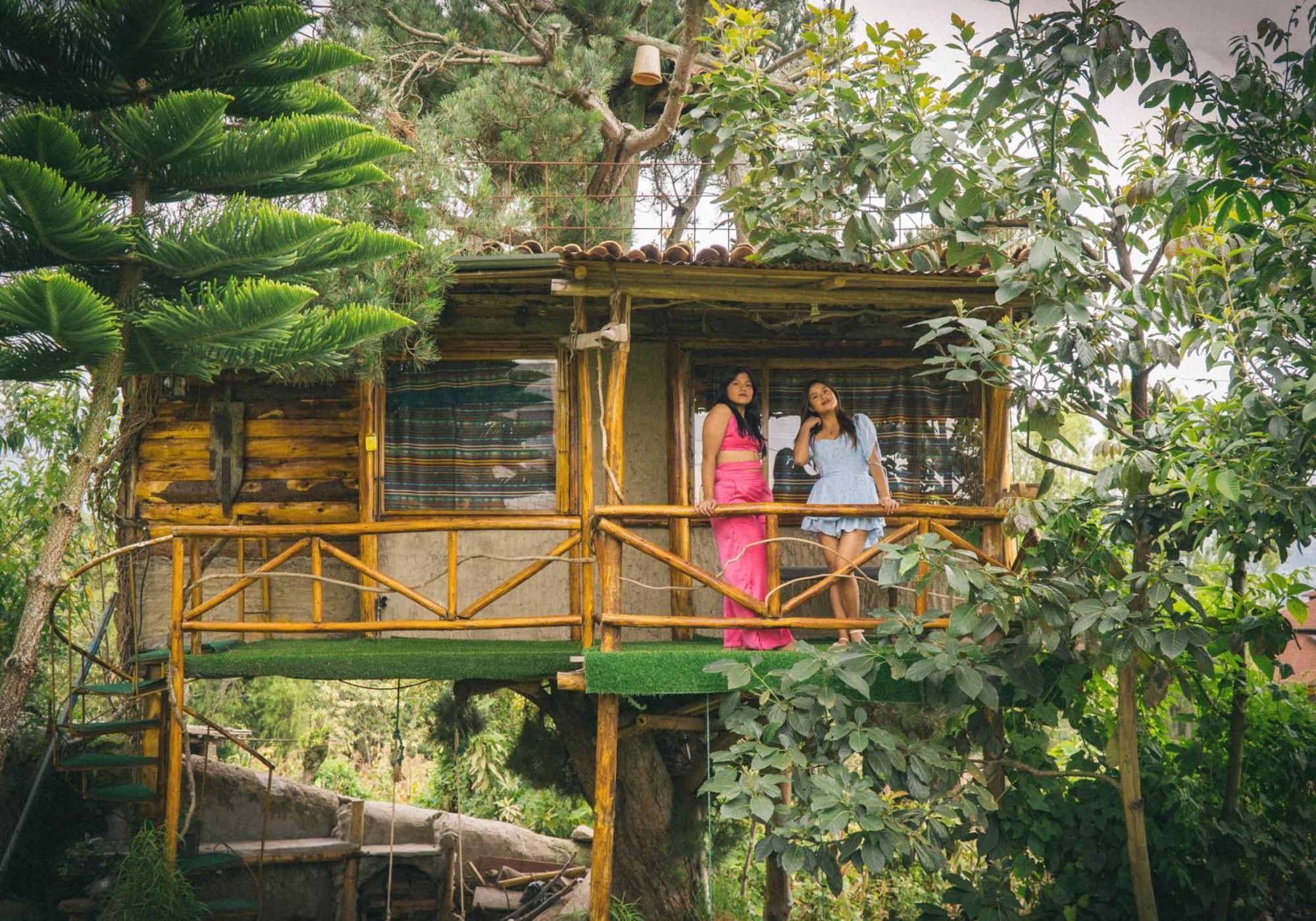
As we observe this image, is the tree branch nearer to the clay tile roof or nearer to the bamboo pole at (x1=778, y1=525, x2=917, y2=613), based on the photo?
the bamboo pole at (x1=778, y1=525, x2=917, y2=613)

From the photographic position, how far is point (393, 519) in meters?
8.30

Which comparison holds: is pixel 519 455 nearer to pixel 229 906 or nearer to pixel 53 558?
pixel 53 558

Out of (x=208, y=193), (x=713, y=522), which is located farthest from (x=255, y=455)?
(x=713, y=522)

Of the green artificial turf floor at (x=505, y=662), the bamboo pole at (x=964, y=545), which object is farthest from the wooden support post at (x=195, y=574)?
the bamboo pole at (x=964, y=545)

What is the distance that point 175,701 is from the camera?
6.73 meters

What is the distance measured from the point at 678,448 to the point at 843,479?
1.41 meters

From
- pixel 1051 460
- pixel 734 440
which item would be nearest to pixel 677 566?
pixel 734 440

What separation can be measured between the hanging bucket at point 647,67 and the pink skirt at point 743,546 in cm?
441

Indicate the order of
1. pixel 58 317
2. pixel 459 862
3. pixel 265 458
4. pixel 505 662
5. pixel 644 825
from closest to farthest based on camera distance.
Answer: pixel 58 317 → pixel 505 662 → pixel 644 825 → pixel 265 458 → pixel 459 862

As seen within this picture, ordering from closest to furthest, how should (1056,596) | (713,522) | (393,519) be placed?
(1056,596) → (713,522) → (393,519)

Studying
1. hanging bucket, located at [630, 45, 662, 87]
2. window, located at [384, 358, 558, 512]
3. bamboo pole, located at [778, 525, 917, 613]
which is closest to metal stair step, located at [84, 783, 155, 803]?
window, located at [384, 358, 558, 512]

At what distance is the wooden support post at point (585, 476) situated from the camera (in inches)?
267

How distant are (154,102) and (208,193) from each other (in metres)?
0.65

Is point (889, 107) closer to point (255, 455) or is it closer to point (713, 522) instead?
point (713, 522)
